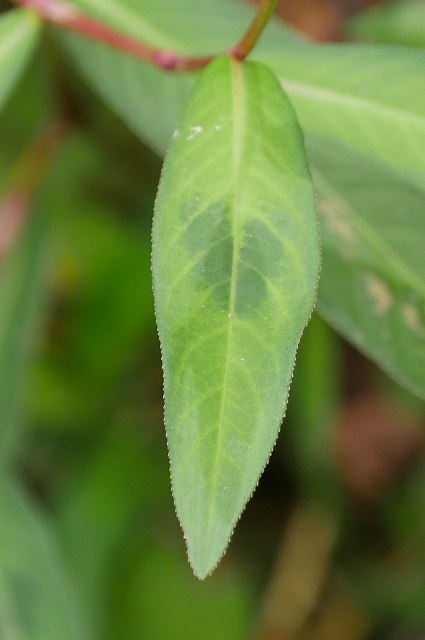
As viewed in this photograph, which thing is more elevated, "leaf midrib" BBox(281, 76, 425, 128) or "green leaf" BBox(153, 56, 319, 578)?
"leaf midrib" BBox(281, 76, 425, 128)

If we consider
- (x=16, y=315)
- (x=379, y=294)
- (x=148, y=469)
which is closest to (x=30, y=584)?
(x=16, y=315)

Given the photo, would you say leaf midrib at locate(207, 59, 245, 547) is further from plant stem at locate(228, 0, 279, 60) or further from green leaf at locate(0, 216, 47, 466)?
green leaf at locate(0, 216, 47, 466)

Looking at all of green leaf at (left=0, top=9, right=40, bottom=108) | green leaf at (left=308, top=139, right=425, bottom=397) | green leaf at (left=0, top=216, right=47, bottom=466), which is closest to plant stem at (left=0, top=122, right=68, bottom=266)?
green leaf at (left=0, top=216, right=47, bottom=466)

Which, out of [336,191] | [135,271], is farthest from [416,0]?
[135,271]

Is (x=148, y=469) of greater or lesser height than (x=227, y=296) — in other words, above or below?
below

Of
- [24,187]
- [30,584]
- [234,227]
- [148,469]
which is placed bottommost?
[148,469]

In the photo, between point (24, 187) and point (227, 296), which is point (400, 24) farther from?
point (227, 296)
